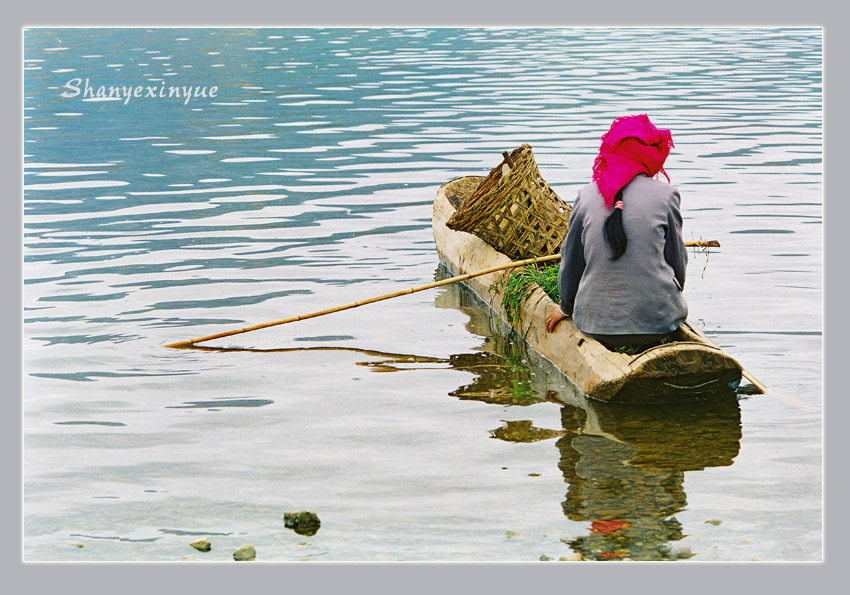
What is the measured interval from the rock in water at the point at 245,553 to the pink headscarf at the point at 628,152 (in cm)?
320

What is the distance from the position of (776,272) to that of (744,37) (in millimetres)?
35245

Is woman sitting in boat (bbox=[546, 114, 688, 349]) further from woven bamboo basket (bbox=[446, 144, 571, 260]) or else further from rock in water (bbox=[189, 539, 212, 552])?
rock in water (bbox=[189, 539, 212, 552])

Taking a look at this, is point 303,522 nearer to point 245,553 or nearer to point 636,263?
point 245,553

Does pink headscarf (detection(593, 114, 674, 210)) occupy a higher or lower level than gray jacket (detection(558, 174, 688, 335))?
higher

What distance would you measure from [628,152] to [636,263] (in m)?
0.70

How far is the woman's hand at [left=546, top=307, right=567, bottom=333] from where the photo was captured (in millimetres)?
7520

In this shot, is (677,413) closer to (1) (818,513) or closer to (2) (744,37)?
(1) (818,513)

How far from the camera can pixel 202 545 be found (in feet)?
16.5

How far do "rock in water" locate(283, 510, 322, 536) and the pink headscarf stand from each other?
9.26 ft

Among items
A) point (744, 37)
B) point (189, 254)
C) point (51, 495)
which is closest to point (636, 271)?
point (51, 495)

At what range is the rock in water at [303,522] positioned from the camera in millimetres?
5227
